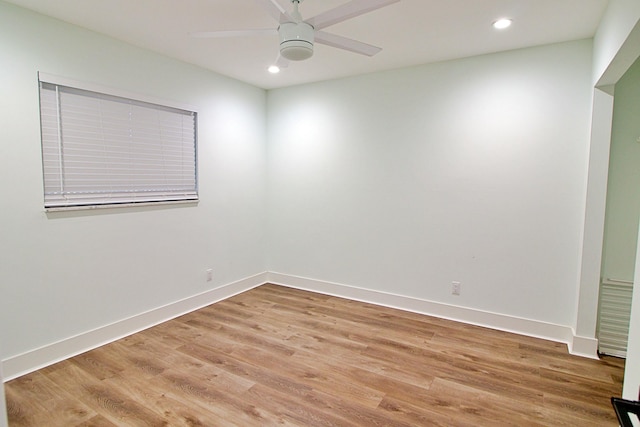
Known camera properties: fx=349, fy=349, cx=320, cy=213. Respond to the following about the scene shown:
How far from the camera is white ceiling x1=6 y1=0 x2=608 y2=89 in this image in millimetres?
2297

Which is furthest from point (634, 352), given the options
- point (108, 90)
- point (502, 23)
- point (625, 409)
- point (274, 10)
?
point (108, 90)

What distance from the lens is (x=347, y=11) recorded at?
1.77 meters

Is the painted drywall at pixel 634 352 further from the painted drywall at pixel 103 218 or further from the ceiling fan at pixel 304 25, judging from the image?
the painted drywall at pixel 103 218

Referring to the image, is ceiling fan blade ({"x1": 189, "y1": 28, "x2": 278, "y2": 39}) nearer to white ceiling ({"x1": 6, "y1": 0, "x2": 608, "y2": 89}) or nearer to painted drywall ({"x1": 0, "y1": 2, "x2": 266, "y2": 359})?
white ceiling ({"x1": 6, "y1": 0, "x2": 608, "y2": 89})

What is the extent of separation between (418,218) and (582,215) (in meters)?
1.36

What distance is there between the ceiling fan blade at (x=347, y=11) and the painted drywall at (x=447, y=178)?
1.88 m

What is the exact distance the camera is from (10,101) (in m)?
2.36

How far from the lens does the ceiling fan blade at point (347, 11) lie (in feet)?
5.47

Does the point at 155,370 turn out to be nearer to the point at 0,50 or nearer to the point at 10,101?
the point at 10,101

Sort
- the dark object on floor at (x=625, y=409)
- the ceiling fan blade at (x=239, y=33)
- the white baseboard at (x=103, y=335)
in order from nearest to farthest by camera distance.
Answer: the dark object on floor at (x=625, y=409) → the ceiling fan blade at (x=239, y=33) → the white baseboard at (x=103, y=335)

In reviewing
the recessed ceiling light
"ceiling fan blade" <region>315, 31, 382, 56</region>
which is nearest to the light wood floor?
"ceiling fan blade" <region>315, 31, 382, 56</region>

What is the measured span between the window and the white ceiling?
0.53 metres

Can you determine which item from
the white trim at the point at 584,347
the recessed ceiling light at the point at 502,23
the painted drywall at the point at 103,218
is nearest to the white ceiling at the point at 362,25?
the recessed ceiling light at the point at 502,23

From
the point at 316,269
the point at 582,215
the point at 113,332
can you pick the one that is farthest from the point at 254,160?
the point at 582,215
